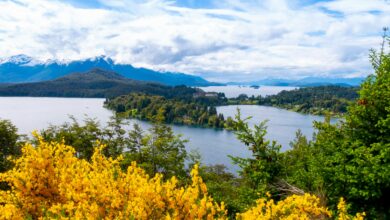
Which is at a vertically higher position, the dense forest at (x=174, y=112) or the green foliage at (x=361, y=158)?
the green foliage at (x=361, y=158)

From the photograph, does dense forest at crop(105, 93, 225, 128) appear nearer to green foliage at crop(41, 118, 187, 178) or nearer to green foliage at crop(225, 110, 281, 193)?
green foliage at crop(41, 118, 187, 178)

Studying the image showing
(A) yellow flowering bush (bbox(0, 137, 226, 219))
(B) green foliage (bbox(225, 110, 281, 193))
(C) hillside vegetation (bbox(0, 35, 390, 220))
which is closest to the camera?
(A) yellow flowering bush (bbox(0, 137, 226, 219))

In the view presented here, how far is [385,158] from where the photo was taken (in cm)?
1127

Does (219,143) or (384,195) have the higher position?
(384,195)

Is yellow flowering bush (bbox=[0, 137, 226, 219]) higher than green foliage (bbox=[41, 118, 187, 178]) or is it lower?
higher

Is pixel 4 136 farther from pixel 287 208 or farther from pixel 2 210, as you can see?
pixel 287 208

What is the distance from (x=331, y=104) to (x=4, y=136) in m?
169

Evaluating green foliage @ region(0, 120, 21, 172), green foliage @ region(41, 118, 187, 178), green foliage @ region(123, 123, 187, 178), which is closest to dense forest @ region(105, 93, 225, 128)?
green foliage @ region(41, 118, 187, 178)

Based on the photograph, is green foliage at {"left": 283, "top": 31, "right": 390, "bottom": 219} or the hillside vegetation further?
green foliage at {"left": 283, "top": 31, "right": 390, "bottom": 219}

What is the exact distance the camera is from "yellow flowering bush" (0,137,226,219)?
20.0ft

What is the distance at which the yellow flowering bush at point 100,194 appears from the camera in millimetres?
6098

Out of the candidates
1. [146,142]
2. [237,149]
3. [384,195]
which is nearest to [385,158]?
[384,195]

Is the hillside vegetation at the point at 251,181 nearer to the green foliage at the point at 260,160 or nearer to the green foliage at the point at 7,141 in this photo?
the green foliage at the point at 260,160

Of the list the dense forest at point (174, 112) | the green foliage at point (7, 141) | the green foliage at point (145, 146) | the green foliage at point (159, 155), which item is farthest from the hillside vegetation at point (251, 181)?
the dense forest at point (174, 112)
